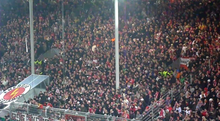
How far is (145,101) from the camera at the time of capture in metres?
20.5

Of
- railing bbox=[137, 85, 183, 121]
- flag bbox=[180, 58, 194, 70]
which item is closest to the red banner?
railing bbox=[137, 85, 183, 121]

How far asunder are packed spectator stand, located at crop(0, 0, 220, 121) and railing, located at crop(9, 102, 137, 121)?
1106 millimetres

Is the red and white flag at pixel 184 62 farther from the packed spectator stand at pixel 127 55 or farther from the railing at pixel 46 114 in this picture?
the railing at pixel 46 114

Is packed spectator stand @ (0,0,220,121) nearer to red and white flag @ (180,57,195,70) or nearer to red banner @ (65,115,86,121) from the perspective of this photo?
red and white flag @ (180,57,195,70)

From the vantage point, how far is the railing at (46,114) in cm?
1973

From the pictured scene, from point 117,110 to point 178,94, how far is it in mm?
2807

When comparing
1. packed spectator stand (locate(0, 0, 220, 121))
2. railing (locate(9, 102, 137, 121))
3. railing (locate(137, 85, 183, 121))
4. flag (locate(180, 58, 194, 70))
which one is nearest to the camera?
railing (locate(137, 85, 183, 121))

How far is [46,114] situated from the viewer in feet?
70.0

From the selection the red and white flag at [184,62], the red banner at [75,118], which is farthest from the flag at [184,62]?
the red banner at [75,118]

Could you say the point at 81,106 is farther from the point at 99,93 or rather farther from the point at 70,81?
the point at 70,81

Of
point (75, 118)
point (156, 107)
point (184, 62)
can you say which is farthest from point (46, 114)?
point (184, 62)

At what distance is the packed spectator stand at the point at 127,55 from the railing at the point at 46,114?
1106 mm

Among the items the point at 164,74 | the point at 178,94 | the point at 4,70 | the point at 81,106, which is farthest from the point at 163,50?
the point at 4,70

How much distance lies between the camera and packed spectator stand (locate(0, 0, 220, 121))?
20.1m
